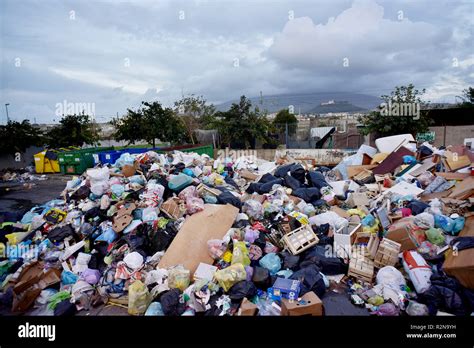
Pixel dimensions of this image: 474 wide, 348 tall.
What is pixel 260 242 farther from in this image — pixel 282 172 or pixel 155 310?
pixel 282 172

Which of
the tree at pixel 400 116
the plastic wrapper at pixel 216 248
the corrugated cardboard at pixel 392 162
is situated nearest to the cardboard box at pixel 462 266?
the plastic wrapper at pixel 216 248

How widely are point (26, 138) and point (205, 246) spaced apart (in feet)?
51.0

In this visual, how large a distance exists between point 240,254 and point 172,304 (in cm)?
94

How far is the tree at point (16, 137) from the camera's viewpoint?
14172 mm

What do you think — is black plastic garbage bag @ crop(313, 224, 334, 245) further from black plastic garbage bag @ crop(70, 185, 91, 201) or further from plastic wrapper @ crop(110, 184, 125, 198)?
black plastic garbage bag @ crop(70, 185, 91, 201)

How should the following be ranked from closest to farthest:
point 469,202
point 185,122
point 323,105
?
point 469,202
point 323,105
point 185,122

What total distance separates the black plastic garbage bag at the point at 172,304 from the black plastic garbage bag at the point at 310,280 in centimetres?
131

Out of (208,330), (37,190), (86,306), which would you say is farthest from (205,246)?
(37,190)

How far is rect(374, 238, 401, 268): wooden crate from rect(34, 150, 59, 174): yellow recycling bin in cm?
1446

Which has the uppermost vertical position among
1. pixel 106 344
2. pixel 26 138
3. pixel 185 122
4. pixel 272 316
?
pixel 185 122

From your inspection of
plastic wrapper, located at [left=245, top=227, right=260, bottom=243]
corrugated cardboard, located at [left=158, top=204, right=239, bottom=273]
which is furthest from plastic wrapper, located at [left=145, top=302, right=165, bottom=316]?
plastic wrapper, located at [left=245, top=227, right=260, bottom=243]

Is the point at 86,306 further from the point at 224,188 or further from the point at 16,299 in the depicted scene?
the point at 224,188

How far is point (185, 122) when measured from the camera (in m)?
18.2

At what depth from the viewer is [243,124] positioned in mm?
13281
